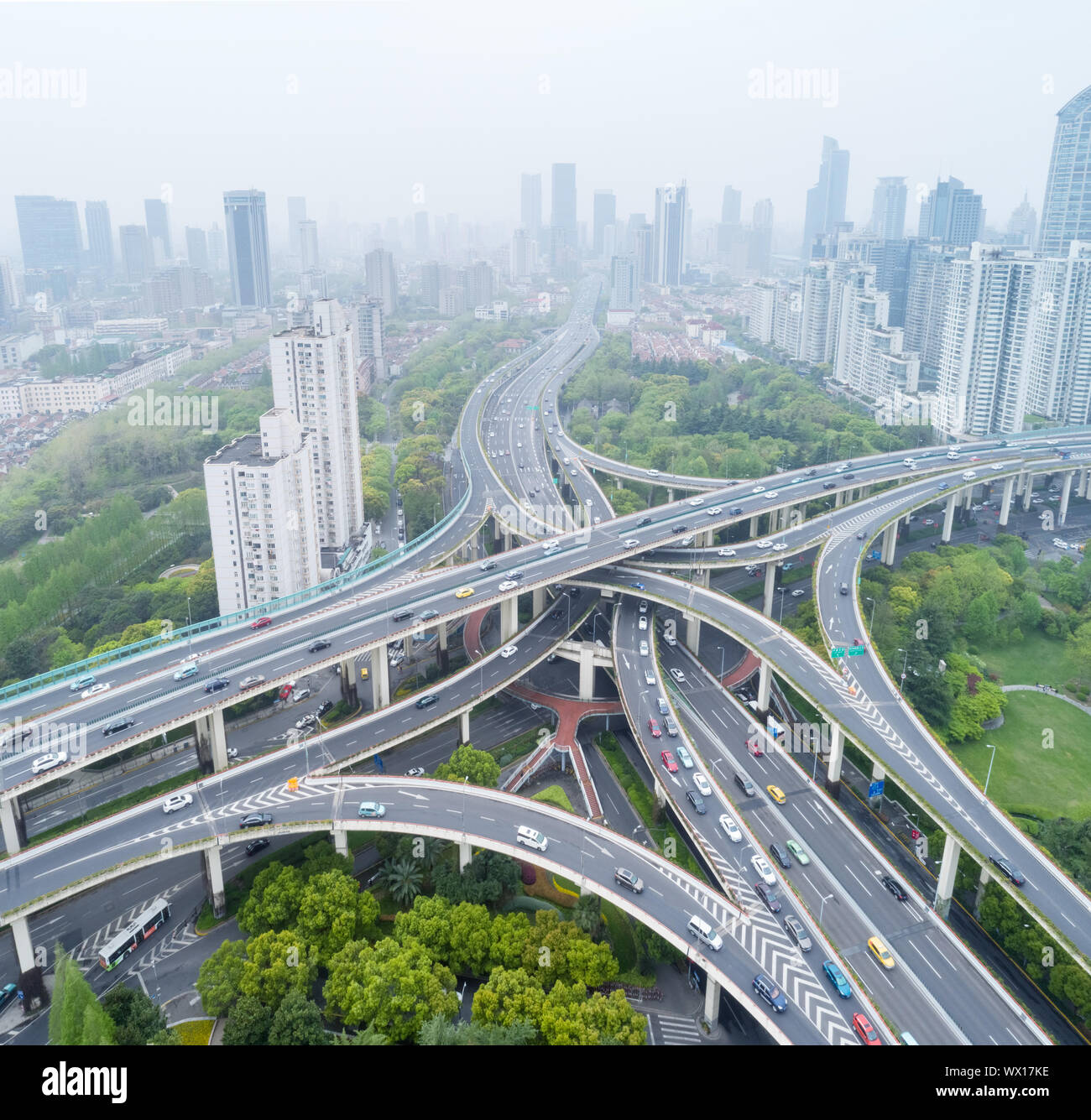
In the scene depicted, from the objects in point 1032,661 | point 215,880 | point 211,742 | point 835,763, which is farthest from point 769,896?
point 1032,661

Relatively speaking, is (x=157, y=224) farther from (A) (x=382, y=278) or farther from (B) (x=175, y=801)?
(B) (x=175, y=801)

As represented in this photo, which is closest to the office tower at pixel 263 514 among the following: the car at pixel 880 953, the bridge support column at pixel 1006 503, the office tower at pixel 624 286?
the car at pixel 880 953

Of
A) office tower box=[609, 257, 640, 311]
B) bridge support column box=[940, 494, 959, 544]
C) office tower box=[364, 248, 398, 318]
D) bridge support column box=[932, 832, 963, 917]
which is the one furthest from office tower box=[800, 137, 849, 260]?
bridge support column box=[932, 832, 963, 917]

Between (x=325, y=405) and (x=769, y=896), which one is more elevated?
(x=325, y=405)

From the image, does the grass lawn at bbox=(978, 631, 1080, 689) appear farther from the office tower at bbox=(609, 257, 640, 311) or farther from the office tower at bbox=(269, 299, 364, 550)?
the office tower at bbox=(609, 257, 640, 311)
